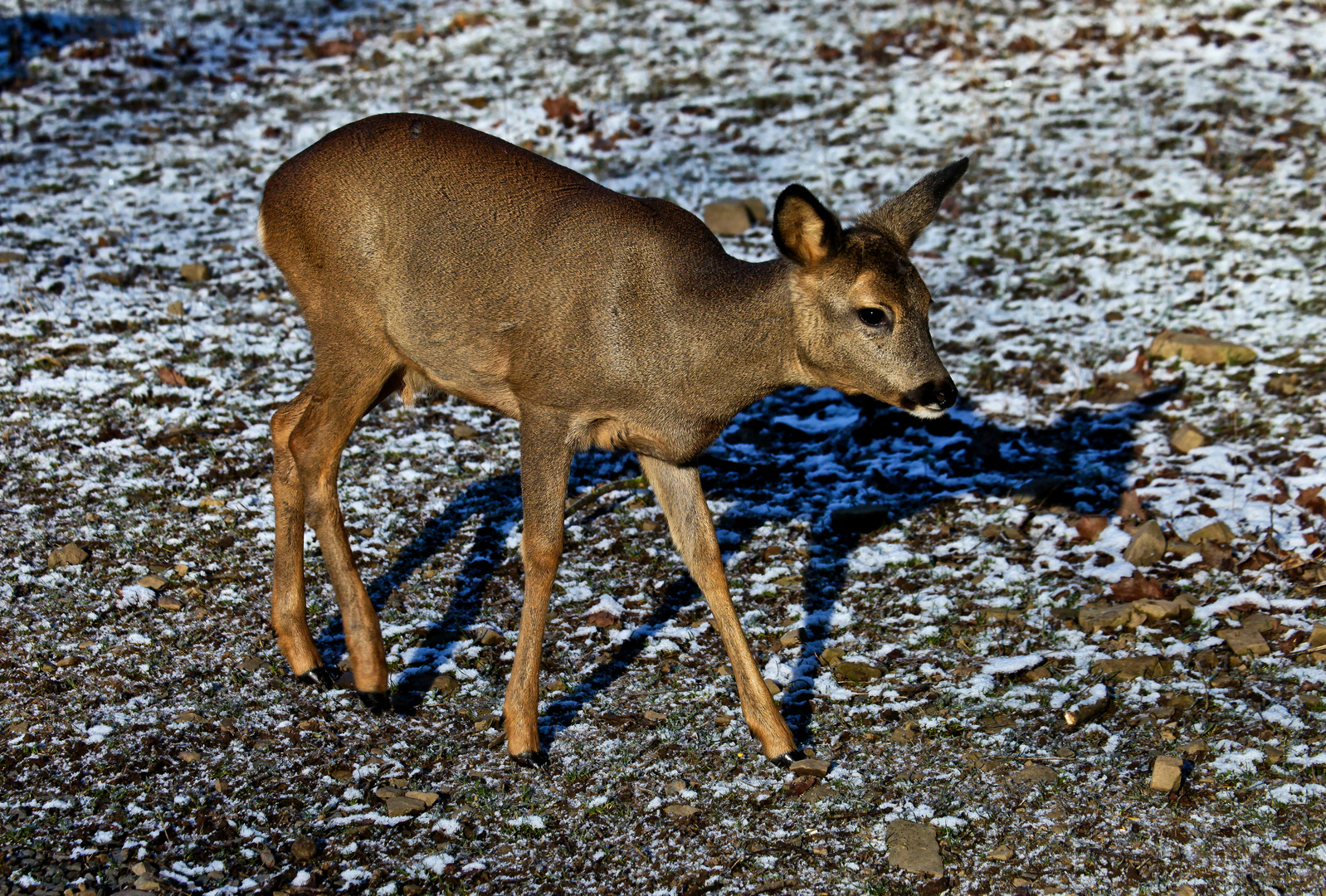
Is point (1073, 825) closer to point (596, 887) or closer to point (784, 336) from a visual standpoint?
point (596, 887)

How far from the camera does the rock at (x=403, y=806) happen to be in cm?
445

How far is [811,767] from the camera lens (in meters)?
4.73

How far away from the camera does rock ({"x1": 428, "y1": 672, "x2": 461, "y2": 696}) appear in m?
5.33

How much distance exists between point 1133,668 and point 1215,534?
1.35 m

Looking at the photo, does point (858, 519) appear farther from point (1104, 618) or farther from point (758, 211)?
point (758, 211)

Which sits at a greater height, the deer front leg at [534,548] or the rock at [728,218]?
the deer front leg at [534,548]

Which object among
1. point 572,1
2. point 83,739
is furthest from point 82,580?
point 572,1

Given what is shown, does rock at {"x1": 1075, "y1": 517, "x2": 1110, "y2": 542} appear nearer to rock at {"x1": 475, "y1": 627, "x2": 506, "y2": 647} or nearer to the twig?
the twig

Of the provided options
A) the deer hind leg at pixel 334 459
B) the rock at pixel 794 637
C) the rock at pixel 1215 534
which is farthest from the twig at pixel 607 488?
the rock at pixel 1215 534

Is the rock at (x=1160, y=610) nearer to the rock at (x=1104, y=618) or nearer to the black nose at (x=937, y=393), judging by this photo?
the rock at (x=1104, y=618)

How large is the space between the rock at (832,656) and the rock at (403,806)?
2.09 meters

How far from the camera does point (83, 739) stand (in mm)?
4727

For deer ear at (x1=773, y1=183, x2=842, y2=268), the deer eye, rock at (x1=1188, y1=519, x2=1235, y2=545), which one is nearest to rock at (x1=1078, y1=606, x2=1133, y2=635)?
rock at (x1=1188, y1=519, x2=1235, y2=545)

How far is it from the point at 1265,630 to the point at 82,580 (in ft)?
19.4
